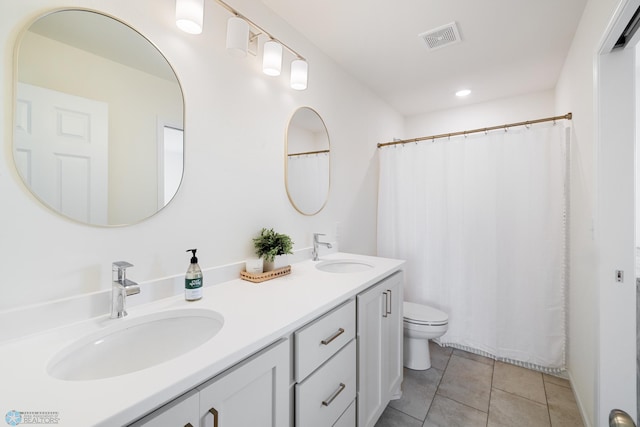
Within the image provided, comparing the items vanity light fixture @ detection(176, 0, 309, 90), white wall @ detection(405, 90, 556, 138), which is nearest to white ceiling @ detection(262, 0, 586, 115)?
white wall @ detection(405, 90, 556, 138)

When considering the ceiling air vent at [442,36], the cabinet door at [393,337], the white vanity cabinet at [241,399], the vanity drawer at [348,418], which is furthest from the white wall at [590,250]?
the white vanity cabinet at [241,399]

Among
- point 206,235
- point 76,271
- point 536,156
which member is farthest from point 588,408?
point 76,271

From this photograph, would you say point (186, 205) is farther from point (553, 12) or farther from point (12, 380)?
point (553, 12)

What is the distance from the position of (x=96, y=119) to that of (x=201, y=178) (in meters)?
0.42

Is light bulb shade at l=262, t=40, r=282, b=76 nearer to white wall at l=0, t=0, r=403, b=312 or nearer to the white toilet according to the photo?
white wall at l=0, t=0, r=403, b=312

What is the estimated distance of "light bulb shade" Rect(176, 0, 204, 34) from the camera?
42.2 inches

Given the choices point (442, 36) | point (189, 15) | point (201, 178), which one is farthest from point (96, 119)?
point (442, 36)

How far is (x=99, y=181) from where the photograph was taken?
0.98 m

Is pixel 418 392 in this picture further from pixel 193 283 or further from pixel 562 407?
pixel 193 283

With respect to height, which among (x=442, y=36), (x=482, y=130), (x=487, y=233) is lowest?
(x=487, y=233)

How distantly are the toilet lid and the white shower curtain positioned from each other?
26cm

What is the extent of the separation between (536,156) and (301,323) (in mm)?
2196

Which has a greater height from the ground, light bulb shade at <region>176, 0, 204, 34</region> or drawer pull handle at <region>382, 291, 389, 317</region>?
light bulb shade at <region>176, 0, 204, 34</region>

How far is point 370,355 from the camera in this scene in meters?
1.39
